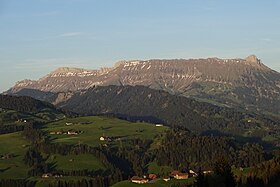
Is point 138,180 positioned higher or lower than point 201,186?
lower

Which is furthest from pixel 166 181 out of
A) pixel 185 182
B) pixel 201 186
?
A: pixel 201 186

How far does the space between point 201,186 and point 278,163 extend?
48784 millimetres

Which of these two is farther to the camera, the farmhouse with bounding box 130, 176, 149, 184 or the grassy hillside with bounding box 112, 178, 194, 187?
the farmhouse with bounding box 130, 176, 149, 184

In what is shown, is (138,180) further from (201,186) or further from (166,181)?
(201,186)

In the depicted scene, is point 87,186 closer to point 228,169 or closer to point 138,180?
point 138,180

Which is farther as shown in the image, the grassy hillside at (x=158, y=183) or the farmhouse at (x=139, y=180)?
the farmhouse at (x=139, y=180)

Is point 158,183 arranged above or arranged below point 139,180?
above

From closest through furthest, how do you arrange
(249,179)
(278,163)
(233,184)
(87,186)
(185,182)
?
(233,184), (249,179), (278,163), (185,182), (87,186)

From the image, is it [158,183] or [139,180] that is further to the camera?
[139,180]

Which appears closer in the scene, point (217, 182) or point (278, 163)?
point (217, 182)

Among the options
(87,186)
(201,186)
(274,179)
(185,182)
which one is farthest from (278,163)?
(87,186)

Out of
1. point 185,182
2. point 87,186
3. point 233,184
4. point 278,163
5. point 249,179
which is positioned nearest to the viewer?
point 233,184

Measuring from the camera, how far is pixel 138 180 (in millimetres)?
192125

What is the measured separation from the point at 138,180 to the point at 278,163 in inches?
2006
